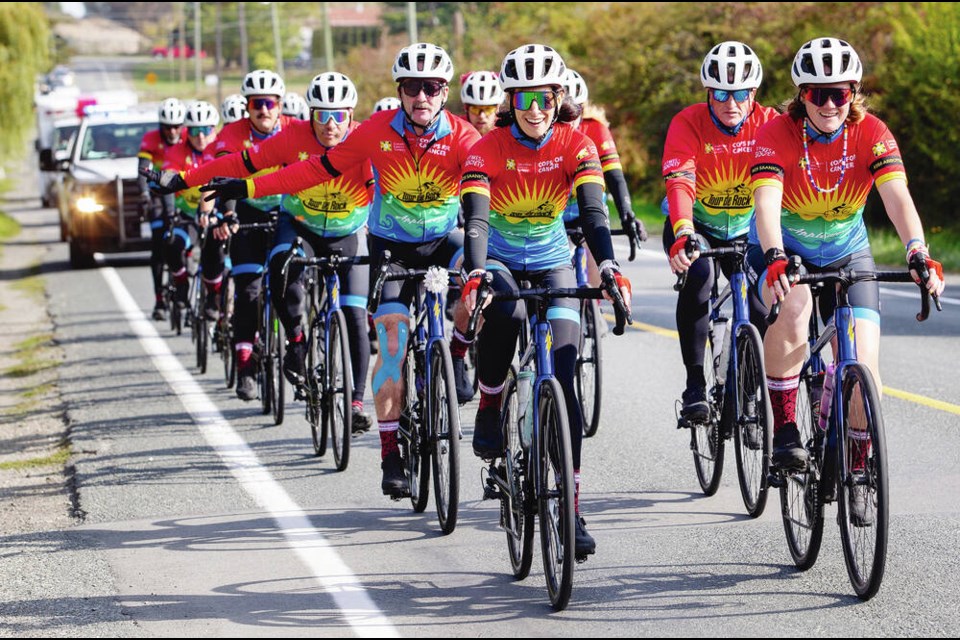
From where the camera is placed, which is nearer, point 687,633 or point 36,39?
point 687,633


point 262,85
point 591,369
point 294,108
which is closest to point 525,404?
point 591,369

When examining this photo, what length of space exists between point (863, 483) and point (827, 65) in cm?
180

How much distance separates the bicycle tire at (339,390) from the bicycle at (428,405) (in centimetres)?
82

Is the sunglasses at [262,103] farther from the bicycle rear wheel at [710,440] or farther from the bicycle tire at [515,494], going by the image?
the bicycle tire at [515,494]

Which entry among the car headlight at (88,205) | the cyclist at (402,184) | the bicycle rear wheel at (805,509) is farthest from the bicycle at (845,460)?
the car headlight at (88,205)

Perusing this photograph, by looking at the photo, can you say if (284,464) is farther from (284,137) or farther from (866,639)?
(866,639)

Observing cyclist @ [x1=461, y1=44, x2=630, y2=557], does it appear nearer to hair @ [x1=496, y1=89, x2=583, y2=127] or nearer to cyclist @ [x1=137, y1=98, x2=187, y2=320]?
hair @ [x1=496, y1=89, x2=583, y2=127]

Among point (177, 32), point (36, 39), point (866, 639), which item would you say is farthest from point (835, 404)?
point (177, 32)

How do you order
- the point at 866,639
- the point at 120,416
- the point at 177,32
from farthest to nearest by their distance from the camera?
1. the point at 177,32
2. the point at 120,416
3. the point at 866,639

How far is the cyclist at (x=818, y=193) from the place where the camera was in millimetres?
6727

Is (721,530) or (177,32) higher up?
(177,32)

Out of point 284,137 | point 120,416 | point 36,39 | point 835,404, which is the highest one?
point 36,39

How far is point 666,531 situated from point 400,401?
157 cm

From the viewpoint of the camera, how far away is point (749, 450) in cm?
784
